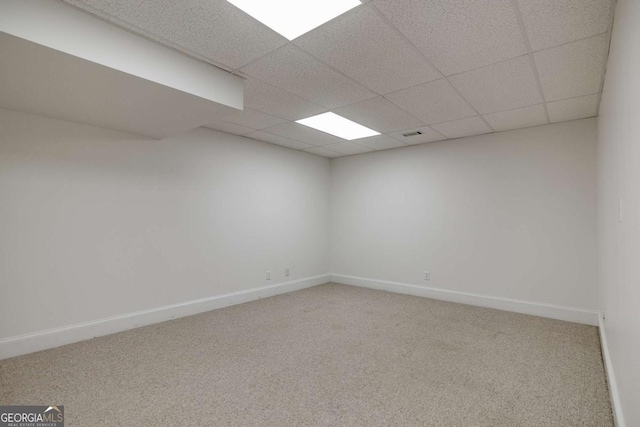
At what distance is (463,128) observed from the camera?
409cm

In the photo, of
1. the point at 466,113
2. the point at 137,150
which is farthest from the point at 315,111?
the point at 137,150

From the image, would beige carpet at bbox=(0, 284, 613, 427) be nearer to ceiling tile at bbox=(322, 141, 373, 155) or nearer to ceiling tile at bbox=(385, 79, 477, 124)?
ceiling tile at bbox=(385, 79, 477, 124)

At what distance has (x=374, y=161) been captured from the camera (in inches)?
217

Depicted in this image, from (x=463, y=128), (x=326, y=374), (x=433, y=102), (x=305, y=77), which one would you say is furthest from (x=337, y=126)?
(x=326, y=374)

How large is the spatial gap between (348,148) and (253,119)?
1.97 m

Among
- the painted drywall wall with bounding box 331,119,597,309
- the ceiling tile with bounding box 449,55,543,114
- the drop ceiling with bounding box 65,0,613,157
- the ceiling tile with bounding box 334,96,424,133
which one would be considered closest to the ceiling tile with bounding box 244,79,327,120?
the drop ceiling with bounding box 65,0,613,157

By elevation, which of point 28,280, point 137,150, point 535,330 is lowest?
point 535,330

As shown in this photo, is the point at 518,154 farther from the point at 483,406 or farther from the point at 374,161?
the point at 483,406

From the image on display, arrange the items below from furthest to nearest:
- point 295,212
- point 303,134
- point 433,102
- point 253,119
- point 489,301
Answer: point 295,212, point 303,134, point 489,301, point 253,119, point 433,102

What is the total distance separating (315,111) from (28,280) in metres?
3.23

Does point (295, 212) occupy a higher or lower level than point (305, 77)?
lower

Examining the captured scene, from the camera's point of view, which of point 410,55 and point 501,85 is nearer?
point 410,55

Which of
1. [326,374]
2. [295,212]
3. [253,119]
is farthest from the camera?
[295,212]

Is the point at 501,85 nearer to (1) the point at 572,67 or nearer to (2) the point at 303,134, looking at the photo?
(1) the point at 572,67
